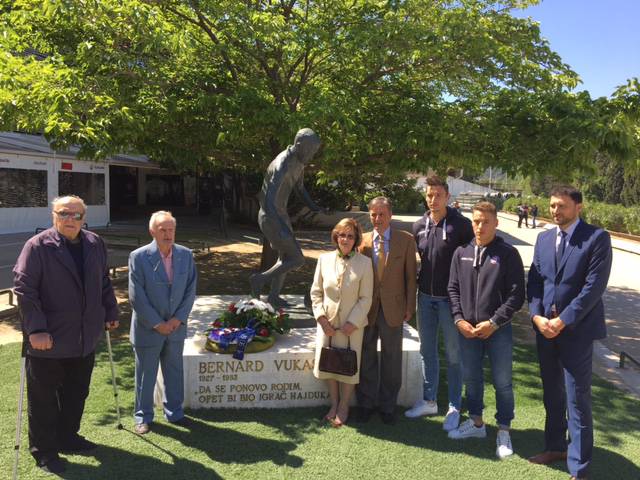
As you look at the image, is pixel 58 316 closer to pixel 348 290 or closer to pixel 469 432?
pixel 348 290

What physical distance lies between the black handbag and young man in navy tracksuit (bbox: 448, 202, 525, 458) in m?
0.85

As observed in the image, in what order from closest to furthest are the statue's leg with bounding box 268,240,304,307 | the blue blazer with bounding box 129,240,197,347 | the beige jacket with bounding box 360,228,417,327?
the blue blazer with bounding box 129,240,197,347 → the beige jacket with bounding box 360,228,417,327 → the statue's leg with bounding box 268,240,304,307

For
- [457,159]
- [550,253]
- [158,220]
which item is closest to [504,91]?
[457,159]

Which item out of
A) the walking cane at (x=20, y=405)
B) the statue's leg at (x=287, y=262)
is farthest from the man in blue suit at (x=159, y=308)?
the statue's leg at (x=287, y=262)

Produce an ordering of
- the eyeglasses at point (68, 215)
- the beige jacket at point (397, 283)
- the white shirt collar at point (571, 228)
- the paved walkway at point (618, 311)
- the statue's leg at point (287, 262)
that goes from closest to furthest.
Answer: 1. the eyeglasses at point (68, 215)
2. the white shirt collar at point (571, 228)
3. the beige jacket at point (397, 283)
4. the statue's leg at point (287, 262)
5. the paved walkway at point (618, 311)

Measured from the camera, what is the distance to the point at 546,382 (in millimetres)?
3678

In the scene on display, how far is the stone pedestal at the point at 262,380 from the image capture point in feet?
14.6

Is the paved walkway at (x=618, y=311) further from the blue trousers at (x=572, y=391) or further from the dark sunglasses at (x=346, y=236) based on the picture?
the dark sunglasses at (x=346, y=236)

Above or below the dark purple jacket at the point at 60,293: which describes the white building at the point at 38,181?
above

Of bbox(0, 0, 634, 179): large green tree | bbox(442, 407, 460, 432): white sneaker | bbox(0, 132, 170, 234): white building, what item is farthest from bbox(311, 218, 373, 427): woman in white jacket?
bbox(0, 132, 170, 234): white building

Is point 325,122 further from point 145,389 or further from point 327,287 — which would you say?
point 145,389

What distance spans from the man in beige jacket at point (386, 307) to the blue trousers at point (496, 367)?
547mm

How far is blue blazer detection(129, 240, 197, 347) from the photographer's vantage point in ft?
12.5

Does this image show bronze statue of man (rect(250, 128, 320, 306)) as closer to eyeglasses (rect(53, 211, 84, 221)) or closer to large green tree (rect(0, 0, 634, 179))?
large green tree (rect(0, 0, 634, 179))
